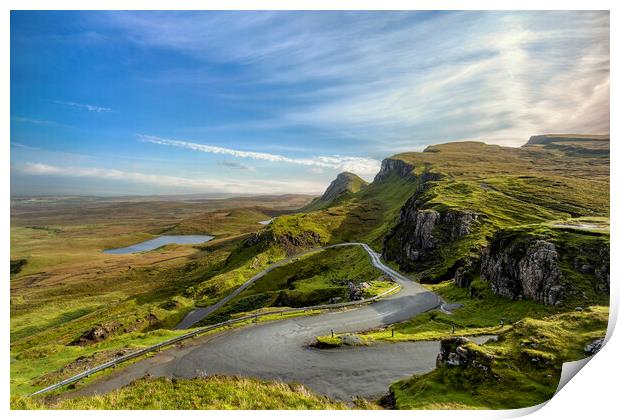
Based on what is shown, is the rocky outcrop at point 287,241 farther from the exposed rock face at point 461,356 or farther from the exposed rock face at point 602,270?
the exposed rock face at point 461,356

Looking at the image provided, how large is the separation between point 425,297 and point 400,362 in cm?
2579

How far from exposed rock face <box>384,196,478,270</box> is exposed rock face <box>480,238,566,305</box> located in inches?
904

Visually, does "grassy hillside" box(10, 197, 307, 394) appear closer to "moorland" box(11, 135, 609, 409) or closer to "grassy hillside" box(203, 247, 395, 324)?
"moorland" box(11, 135, 609, 409)

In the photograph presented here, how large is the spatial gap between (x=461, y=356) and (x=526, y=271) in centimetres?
2717

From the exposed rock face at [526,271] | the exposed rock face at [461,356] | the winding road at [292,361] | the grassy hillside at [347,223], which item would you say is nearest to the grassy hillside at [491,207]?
the exposed rock face at [526,271]

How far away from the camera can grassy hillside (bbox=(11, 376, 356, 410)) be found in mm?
16880

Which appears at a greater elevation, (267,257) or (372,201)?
(372,201)

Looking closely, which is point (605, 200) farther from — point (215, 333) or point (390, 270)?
point (215, 333)

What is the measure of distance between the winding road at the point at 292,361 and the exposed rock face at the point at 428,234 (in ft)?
132

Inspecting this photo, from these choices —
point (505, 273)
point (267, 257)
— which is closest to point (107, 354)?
point (505, 273)

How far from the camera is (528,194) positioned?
294 ft

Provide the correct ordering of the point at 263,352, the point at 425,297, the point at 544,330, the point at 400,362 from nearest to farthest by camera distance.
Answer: the point at 544,330, the point at 400,362, the point at 263,352, the point at 425,297

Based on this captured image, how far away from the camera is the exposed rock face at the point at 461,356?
56.5ft

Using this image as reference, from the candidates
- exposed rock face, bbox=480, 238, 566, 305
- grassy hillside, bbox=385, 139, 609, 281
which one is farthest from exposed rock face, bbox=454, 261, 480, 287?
grassy hillside, bbox=385, 139, 609, 281
